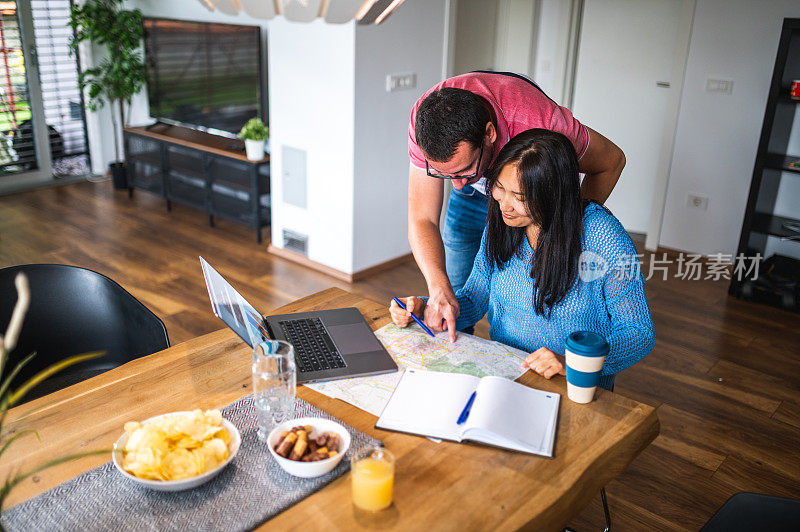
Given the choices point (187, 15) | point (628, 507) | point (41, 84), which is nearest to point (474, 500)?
point (628, 507)

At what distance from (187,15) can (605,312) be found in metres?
4.37

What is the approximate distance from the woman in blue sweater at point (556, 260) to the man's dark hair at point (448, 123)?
0.36ft

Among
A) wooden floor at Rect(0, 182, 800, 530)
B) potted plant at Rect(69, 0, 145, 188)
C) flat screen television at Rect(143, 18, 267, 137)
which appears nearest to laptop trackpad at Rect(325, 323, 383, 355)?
wooden floor at Rect(0, 182, 800, 530)

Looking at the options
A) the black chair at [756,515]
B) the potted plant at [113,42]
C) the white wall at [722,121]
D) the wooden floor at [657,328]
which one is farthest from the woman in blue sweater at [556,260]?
the potted plant at [113,42]

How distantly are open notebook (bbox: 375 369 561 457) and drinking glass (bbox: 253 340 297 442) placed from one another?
0.64ft

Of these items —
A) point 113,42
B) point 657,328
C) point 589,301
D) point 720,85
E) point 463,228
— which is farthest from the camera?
point 113,42

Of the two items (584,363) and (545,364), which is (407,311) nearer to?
(545,364)

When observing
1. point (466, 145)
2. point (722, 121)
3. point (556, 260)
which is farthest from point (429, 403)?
point (722, 121)

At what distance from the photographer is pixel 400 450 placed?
1356mm

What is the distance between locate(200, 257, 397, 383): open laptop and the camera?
162cm

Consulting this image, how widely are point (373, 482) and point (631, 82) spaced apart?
404cm

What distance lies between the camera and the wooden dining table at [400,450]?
1192 mm

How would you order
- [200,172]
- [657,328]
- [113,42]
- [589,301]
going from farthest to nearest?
[113,42]
[200,172]
[657,328]
[589,301]

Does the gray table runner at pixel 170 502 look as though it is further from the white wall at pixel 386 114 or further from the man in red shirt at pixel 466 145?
the white wall at pixel 386 114
